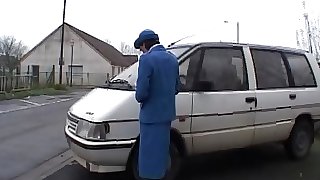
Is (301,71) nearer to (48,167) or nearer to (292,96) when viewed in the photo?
(292,96)

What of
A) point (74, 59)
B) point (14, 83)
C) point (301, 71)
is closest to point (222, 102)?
point (301, 71)

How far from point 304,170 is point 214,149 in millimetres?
1529

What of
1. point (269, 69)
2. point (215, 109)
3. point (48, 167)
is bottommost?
point (48, 167)

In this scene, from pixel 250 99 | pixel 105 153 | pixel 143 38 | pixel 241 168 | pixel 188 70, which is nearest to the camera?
pixel 143 38

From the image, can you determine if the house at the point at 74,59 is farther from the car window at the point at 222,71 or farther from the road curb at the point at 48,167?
the car window at the point at 222,71

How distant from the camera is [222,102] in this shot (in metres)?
6.08

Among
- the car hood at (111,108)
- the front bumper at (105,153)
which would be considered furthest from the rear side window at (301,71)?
the front bumper at (105,153)

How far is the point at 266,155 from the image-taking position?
7676mm

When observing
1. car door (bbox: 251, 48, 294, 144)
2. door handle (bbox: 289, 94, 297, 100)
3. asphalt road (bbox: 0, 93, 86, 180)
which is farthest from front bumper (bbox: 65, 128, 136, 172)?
door handle (bbox: 289, 94, 297, 100)

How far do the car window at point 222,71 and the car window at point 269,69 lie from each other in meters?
0.32

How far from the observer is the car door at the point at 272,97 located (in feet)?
21.8

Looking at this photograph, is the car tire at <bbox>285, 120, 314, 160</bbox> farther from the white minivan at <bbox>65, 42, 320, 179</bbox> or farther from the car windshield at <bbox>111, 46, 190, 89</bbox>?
the car windshield at <bbox>111, 46, 190, 89</bbox>

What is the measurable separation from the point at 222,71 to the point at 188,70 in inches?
23.2

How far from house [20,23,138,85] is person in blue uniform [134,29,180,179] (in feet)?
163
